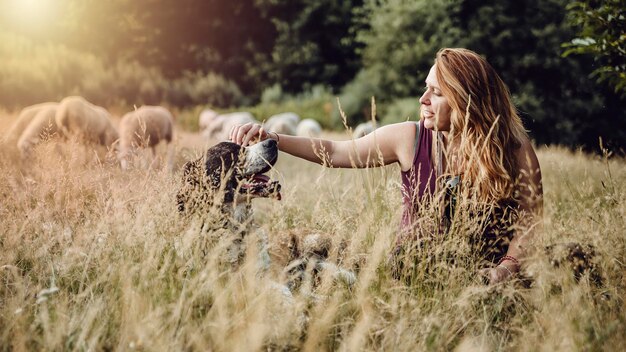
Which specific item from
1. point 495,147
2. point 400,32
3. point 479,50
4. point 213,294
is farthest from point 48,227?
point 479,50

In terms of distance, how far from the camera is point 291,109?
18.5 metres

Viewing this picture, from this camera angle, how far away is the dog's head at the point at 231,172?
263 cm

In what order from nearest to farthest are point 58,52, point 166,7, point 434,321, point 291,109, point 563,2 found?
1. point 434,321
2. point 563,2
3. point 58,52
4. point 291,109
5. point 166,7

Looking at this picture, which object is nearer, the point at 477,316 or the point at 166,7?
the point at 477,316

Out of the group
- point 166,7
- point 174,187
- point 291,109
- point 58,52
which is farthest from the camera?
point 166,7

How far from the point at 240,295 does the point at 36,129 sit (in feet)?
15.6

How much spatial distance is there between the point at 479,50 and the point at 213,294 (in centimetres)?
1597

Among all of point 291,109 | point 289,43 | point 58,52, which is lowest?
point 291,109

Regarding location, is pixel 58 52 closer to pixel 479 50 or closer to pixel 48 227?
pixel 479 50

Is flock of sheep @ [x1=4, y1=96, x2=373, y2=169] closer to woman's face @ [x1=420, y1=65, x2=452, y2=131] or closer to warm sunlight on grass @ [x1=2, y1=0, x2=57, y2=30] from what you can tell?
woman's face @ [x1=420, y1=65, x2=452, y2=131]

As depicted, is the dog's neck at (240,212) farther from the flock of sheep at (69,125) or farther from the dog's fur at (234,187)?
the flock of sheep at (69,125)

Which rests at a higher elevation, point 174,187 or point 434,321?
point 174,187

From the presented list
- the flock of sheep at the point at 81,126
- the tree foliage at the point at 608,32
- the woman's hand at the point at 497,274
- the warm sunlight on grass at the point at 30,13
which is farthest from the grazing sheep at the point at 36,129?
the warm sunlight on grass at the point at 30,13

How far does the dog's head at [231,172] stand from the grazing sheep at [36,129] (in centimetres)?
323
